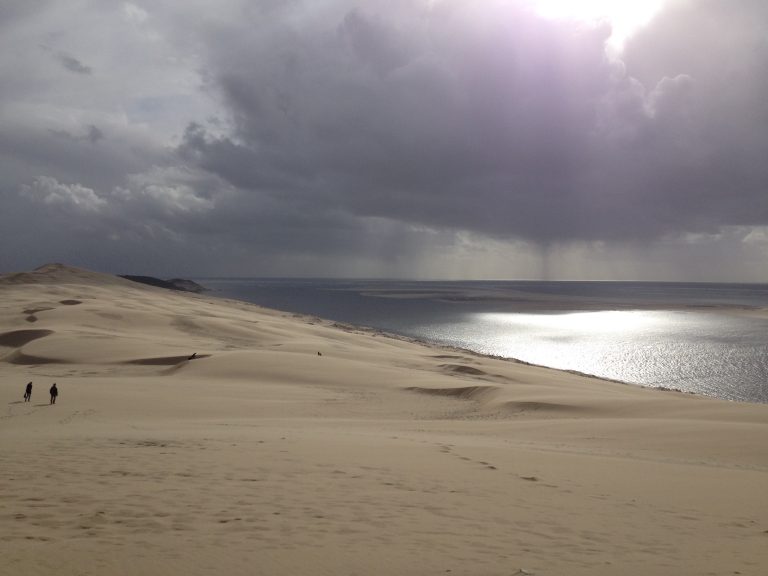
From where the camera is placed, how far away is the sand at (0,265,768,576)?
5.66 meters

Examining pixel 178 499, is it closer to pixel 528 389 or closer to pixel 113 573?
pixel 113 573

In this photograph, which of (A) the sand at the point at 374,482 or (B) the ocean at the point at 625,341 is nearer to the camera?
(A) the sand at the point at 374,482

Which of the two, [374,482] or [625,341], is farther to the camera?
[625,341]

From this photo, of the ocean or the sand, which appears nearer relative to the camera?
the sand

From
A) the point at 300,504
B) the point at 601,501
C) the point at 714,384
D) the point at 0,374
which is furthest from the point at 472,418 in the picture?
the point at 714,384

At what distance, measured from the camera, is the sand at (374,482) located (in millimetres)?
5656

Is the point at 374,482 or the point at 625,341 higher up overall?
A: the point at 625,341

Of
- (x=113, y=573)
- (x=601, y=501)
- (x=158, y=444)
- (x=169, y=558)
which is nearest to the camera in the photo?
(x=113, y=573)

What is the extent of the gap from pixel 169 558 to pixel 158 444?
585cm

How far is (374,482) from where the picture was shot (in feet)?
A: 27.7

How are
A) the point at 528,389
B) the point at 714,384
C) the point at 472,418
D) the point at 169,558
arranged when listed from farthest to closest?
the point at 714,384 → the point at 528,389 → the point at 472,418 → the point at 169,558

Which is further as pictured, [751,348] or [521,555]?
[751,348]

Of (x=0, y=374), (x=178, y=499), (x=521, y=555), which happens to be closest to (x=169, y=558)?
(x=178, y=499)

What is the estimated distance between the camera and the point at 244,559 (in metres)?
5.43
